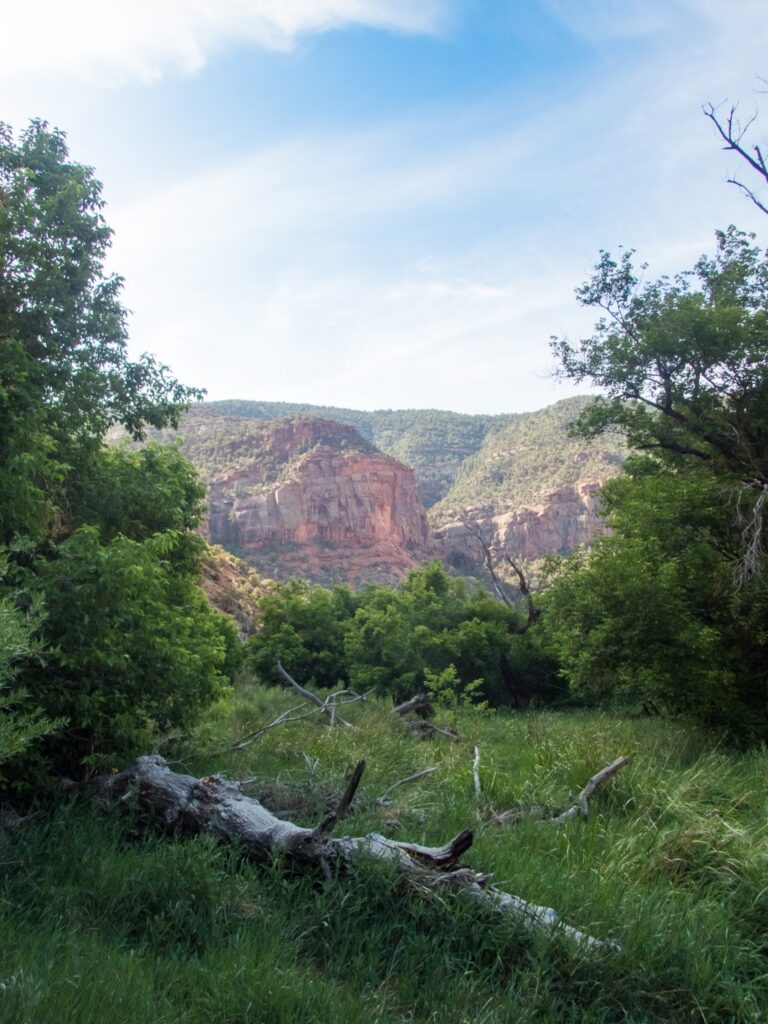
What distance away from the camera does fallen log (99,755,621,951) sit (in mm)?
4410

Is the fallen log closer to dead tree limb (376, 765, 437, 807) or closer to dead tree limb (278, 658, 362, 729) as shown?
dead tree limb (376, 765, 437, 807)

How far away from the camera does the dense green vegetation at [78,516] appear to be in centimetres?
627

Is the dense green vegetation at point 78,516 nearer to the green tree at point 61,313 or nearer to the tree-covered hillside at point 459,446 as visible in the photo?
the green tree at point 61,313

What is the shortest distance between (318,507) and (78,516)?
74234 millimetres

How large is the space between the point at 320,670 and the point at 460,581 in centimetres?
564

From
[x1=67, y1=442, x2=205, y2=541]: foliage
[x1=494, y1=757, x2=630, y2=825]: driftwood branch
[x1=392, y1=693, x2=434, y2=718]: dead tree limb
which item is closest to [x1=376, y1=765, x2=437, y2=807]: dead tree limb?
[x1=494, y1=757, x2=630, y2=825]: driftwood branch

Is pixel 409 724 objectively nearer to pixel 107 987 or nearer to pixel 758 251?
pixel 107 987

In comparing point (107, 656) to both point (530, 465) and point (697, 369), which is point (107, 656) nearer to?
point (697, 369)

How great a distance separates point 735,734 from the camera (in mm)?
10984

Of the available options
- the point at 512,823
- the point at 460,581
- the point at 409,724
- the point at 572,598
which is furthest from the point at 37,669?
the point at 460,581

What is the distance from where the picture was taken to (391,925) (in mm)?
4383

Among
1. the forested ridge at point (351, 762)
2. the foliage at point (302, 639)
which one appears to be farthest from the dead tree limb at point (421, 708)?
the foliage at point (302, 639)

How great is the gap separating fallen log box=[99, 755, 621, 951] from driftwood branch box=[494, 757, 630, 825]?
1842 mm

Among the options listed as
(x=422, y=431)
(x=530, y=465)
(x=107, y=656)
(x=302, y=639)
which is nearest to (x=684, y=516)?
(x=107, y=656)
